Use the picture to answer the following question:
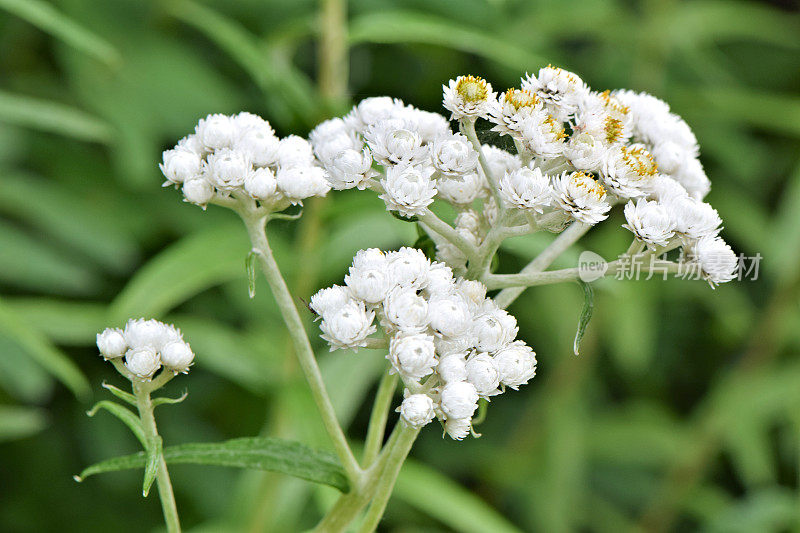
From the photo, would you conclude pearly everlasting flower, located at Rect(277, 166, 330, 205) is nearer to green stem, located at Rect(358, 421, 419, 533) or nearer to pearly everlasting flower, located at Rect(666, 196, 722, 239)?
green stem, located at Rect(358, 421, 419, 533)

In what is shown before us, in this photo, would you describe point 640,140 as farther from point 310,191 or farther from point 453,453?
point 453,453

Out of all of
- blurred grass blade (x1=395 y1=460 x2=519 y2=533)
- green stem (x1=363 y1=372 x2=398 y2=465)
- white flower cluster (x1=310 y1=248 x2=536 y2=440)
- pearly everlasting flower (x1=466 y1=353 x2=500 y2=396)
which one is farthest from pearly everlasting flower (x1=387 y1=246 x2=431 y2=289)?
blurred grass blade (x1=395 y1=460 x2=519 y2=533)

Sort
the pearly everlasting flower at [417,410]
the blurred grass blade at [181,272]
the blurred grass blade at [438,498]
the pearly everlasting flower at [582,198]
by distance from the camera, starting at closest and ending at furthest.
A: 1. the pearly everlasting flower at [417,410]
2. the pearly everlasting flower at [582,198]
3. the blurred grass blade at [181,272]
4. the blurred grass blade at [438,498]

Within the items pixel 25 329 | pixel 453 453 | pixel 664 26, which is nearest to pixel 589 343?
pixel 453 453

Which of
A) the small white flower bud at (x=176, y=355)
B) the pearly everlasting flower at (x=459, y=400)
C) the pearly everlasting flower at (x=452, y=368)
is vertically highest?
the pearly everlasting flower at (x=452, y=368)

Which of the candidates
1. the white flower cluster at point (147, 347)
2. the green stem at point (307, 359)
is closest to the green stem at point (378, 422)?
the green stem at point (307, 359)

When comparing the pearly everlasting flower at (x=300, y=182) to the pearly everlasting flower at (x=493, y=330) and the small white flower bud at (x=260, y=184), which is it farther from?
the pearly everlasting flower at (x=493, y=330)
